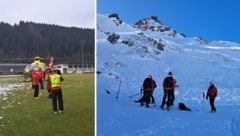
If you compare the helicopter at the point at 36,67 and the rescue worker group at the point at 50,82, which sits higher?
the helicopter at the point at 36,67

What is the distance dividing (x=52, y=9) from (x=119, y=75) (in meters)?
1.33

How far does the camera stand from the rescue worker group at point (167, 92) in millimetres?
7699

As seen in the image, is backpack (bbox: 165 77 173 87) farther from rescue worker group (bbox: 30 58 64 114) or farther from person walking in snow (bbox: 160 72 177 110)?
rescue worker group (bbox: 30 58 64 114)

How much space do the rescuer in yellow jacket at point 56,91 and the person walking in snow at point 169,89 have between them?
4.60ft

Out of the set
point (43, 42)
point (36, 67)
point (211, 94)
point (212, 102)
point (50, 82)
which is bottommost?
point (212, 102)

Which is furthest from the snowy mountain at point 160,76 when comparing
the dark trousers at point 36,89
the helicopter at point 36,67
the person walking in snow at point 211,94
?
the dark trousers at point 36,89

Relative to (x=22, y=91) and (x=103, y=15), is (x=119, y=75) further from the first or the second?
(x=22, y=91)

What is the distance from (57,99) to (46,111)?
0.22m

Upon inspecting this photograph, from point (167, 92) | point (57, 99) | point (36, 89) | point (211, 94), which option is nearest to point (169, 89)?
point (167, 92)

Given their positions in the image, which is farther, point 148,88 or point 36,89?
point 36,89

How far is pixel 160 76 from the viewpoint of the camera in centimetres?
777

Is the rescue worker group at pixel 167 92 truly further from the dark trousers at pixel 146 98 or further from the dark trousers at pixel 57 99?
the dark trousers at pixel 57 99

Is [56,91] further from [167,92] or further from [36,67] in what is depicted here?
[167,92]

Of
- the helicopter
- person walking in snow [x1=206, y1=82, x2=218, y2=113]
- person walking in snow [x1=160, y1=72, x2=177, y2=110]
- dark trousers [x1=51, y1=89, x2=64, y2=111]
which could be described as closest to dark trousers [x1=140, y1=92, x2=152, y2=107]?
person walking in snow [x1=160, y1=72, x2=177, y2=110]
